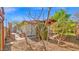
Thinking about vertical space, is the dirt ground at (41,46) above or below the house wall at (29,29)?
below

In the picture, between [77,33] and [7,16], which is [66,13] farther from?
[7,16]

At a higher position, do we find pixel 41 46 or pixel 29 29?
pixel 29 29

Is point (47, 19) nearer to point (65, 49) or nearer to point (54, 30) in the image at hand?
point (54, 30)

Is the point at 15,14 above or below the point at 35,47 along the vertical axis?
above

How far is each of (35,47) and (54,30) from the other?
0.30 metres

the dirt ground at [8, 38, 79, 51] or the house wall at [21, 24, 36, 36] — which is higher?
the house wall at [21, 24, 36, 36]

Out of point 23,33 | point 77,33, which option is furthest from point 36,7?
point 77,33
